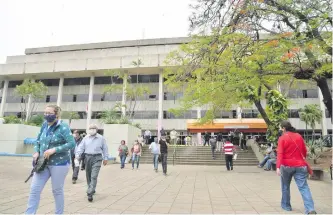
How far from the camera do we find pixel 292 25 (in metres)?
7.88

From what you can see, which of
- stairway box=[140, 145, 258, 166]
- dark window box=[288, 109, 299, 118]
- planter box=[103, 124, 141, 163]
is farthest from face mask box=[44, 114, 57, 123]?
dark window box=[288, 109, 299, 118]

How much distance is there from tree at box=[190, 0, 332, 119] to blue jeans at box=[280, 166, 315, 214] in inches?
165

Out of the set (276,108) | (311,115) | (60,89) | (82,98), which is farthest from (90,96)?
(311,115)

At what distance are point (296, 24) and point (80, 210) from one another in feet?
26.0

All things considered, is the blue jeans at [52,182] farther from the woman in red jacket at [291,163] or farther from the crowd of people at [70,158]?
the woman in red jacket at [291,163]

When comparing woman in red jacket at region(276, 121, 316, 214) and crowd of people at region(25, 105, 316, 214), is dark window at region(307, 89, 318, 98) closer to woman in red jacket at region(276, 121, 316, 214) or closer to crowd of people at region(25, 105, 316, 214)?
crowd of people at region(25, 105, 316, 214)

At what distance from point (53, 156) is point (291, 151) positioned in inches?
157

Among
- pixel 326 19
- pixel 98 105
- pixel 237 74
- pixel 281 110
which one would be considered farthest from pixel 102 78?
pixel 326 19

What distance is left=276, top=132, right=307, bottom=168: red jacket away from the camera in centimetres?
439

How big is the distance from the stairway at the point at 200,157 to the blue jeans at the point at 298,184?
41.4ft

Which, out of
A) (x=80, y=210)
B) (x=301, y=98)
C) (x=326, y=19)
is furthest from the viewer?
(x=301, y=98)

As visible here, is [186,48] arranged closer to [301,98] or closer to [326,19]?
[326,19]

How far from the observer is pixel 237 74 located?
8.70m

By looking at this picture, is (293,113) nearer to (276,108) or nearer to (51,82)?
(276,108)
